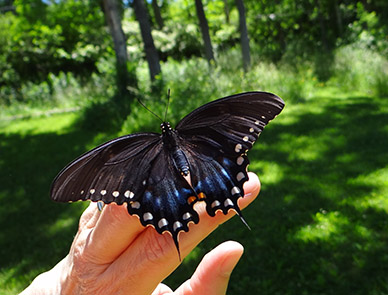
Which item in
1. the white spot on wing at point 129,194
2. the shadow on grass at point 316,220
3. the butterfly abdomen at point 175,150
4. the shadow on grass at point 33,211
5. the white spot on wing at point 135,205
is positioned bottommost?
the shadow on grass at point 316,220

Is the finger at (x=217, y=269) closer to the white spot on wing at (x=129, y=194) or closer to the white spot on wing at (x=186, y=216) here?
the white spot on wing at (x=186, y=216)

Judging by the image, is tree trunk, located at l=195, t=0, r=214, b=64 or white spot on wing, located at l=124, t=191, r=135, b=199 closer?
white spot on wing, located at l=124, t=191, r=135, b=199

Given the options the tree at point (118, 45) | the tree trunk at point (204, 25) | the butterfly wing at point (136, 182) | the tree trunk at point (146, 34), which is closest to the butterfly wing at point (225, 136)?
the butterfly wing at point (136, 182)

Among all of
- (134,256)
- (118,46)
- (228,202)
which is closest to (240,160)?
(228,202)

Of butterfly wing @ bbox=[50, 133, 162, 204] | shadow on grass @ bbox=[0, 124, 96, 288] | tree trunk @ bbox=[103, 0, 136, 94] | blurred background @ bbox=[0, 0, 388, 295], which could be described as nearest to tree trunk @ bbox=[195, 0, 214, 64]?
blurred background @ bbox=[0, 0, 388, 295]

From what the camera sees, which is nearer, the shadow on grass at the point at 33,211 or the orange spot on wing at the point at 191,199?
the orange spot on wing at the point at 191,199

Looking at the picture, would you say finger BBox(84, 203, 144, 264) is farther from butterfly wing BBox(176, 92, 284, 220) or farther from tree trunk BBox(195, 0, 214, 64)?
tree trunk BBox(195, 0, 214, 64)

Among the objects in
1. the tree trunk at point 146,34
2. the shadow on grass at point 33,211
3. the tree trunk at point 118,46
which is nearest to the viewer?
the shadow on grass at point 33,211
